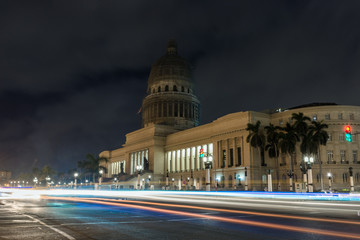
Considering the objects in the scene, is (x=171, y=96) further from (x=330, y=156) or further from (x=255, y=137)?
(x=330, y=156)

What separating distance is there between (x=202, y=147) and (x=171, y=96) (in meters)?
42.8

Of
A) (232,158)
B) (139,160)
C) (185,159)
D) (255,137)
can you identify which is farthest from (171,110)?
(255,137)

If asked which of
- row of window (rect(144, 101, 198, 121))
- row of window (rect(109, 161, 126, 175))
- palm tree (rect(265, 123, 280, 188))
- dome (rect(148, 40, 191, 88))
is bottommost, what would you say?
row of window (rect(109, 161, 126, 175))

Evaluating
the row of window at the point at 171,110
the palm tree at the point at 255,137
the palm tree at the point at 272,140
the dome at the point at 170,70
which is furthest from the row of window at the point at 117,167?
the palm tree at the point at 272,140

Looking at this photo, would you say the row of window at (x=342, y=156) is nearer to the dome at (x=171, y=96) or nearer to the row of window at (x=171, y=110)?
the dome at (x=171, y=96)

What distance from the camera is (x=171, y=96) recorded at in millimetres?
129875

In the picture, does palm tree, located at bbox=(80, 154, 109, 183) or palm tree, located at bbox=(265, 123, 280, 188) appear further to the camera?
palm tree, located at bbox=(80, 154, 109, 183)

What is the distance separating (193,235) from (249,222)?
13.0ft

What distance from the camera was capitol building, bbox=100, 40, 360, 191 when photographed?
71938 millimetres

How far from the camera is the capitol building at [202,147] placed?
236 feet

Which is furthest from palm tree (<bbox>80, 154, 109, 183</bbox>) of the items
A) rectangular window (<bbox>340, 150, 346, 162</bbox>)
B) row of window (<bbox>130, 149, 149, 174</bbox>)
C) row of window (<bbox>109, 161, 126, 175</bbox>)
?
rectangular window (<bbox>340, 150, 346, 162</bbox>)

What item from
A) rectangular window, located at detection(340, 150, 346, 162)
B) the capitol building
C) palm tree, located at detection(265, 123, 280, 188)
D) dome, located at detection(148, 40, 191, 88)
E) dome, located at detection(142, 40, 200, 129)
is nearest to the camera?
palm tree, located at detection(265, 123, 280, 188)

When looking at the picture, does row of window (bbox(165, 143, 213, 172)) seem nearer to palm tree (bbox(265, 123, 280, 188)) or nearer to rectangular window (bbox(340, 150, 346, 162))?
palm tree (bbox(265, 123, 280, 188))

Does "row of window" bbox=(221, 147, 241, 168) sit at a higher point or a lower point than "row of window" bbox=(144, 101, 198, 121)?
lower
